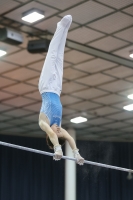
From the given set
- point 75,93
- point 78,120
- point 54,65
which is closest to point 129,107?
point 78,120

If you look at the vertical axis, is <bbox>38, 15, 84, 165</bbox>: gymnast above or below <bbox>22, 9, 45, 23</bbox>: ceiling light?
below

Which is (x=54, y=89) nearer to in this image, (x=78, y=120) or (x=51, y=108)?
(x=51, y=108)

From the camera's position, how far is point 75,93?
15.3m

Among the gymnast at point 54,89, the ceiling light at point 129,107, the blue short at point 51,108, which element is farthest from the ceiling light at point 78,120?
the blue short at point 51,108

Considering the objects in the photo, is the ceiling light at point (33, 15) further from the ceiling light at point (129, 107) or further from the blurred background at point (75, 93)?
the ceiling light at point (129, 107)

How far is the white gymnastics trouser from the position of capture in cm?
809

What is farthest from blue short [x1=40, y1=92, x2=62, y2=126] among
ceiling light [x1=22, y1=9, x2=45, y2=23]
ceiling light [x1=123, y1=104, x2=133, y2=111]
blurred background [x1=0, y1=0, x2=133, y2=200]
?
ceiling light [x1=123, y1=104, x2=133, y2=111]

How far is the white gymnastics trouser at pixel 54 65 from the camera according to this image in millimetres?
8086

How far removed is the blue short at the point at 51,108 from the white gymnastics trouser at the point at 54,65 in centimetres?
9

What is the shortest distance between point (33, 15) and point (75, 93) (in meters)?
4.71

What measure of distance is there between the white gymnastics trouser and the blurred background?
94.6 inches

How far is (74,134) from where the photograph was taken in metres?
19.3

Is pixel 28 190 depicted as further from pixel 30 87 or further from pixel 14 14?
pixel 14 14

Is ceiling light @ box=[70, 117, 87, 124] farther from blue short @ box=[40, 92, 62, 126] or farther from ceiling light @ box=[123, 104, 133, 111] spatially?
blue short @ box=[40, 92, 62, 126]
